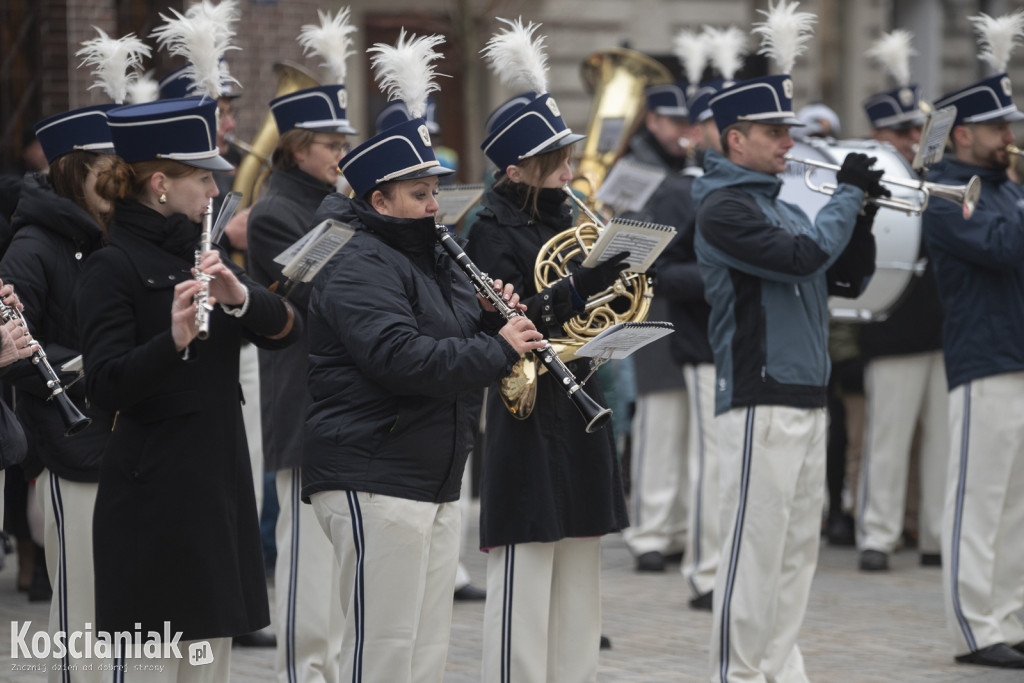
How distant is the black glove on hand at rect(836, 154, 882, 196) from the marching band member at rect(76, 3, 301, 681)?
7.93 ft

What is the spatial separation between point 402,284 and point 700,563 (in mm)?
3661

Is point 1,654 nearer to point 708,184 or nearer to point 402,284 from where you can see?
point 402,284

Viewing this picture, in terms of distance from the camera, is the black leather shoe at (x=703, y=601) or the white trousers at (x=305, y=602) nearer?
the white trousers at (x=305, y=602)

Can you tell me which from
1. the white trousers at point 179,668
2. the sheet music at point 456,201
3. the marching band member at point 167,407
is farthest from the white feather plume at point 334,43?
the white trousers at point 179,668

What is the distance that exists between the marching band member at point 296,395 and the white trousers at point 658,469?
3.01 metres

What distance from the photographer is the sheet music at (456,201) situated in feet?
19.0

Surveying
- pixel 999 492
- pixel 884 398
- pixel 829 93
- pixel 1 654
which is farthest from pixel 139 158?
pixel 829 93

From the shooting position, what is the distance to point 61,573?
476 centimetres

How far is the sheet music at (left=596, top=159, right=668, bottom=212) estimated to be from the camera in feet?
25.4

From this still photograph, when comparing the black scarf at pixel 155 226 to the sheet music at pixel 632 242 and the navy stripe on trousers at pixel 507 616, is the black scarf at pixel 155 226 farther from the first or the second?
the navy stripe on trousers at pixel 507 616

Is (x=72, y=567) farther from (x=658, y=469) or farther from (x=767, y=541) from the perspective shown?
(x=658, y=469)

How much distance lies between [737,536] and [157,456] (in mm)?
2409

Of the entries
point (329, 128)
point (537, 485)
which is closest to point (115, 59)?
point (329, 128)

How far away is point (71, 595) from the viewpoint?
15.5 ft
